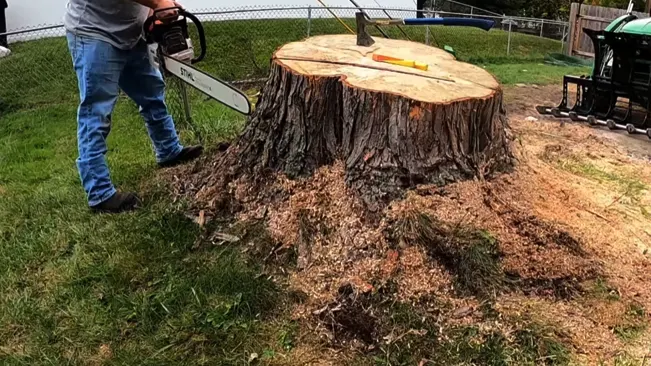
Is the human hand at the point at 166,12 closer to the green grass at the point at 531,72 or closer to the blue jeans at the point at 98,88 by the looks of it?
the blue jeans at the point at 98,88

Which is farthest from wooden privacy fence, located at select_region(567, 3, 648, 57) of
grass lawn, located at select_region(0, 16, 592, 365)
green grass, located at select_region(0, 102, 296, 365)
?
green grass, located at select_region(0, 102, 296, 365)

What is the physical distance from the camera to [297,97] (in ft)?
10.1

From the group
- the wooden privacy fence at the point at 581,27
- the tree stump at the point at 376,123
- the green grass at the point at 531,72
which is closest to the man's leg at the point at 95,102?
the tree stump at the point at 376,123

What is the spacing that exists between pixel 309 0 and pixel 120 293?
11497 millimetres

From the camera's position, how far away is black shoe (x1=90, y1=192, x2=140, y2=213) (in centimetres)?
350

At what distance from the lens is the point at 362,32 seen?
374cm

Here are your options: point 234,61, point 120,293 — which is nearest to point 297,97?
point 120,293

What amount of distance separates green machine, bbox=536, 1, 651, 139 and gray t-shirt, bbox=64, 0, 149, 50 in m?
4.68

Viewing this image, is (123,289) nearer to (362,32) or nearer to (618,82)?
(362,32)

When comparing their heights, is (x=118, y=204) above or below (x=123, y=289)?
above

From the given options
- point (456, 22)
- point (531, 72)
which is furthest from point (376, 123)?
point (531, 72)

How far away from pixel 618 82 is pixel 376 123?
4367mm

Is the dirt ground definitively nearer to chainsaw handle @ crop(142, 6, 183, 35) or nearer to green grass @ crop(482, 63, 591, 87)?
chainsaw handle @ crop(142, 6, 183, 35)

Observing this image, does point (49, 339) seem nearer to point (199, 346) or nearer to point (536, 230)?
point (199, 346)
